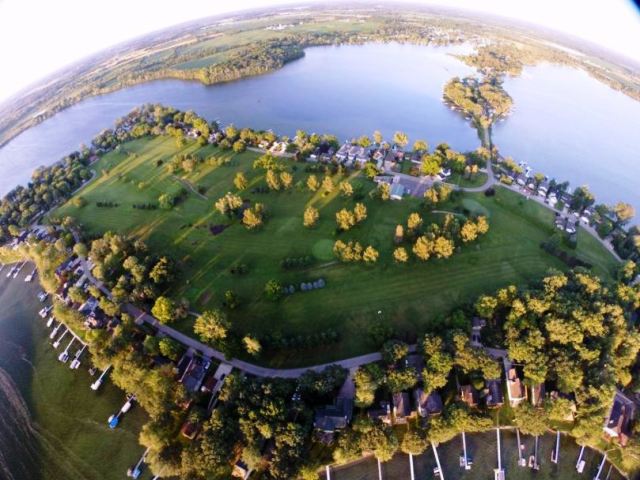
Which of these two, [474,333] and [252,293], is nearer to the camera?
[474,333]

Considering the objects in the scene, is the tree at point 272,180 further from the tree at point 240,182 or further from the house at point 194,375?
the house at point 194,375

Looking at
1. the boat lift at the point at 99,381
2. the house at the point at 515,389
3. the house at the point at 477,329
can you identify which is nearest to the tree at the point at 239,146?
the boat lift at the point at 99,381

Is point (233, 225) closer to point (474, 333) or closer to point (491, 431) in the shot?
point (474, 333)

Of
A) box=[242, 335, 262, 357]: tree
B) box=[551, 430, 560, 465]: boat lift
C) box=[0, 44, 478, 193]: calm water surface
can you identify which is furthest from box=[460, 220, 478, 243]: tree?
box=[0, 44, 478, 193]: calm water surface

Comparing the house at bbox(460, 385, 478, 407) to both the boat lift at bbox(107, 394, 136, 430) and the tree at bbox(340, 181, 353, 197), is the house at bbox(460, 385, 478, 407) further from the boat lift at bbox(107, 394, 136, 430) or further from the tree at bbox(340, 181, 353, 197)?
the boat lift at bbox(107, 394, 136, 430)

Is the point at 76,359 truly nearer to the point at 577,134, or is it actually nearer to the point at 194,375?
the point at 194,375

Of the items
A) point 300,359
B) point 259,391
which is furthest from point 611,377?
point 259,391

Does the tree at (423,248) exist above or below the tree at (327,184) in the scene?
below
